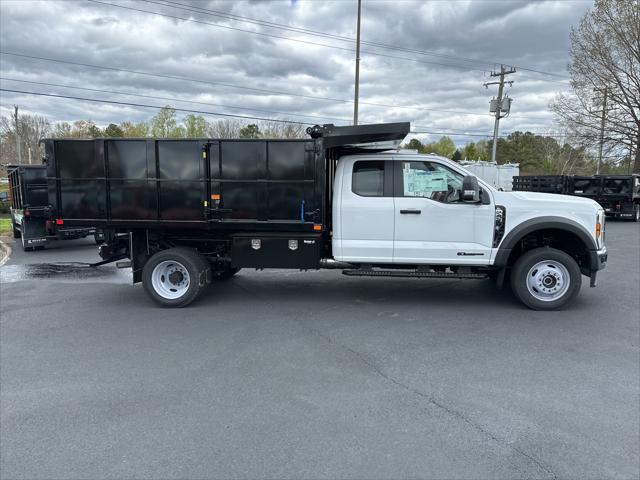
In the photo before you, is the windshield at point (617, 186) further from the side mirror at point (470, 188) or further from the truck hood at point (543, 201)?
the side mirror at point (470, 188)

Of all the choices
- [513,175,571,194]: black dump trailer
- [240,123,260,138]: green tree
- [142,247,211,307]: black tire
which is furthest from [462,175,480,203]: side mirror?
[240,123,260,138]: green tree

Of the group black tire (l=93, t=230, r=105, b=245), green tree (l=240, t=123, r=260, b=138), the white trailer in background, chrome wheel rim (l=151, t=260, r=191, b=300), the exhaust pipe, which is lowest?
chrome wheel rim (l=151, t=260, r=191, b=300)

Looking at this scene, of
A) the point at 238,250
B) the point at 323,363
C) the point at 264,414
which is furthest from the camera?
the point at 238,250

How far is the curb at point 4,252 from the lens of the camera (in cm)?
1202

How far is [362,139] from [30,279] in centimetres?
734

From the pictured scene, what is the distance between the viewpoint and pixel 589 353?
17.3 feet

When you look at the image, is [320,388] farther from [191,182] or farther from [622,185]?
[622,185]

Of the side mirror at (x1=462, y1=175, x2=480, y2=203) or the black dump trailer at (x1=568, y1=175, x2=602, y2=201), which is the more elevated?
the black dump trailer at (x1=568, y1=175, x2=602, y2=201)

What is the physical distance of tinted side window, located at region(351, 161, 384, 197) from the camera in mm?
7047

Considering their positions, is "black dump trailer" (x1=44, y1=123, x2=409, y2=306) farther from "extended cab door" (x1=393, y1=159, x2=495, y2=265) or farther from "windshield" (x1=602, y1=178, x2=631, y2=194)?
"windshield" (x1=602, y1=178, x2=631, y2=194)

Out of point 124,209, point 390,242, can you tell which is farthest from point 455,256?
point 124,209

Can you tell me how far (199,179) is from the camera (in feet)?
22.7

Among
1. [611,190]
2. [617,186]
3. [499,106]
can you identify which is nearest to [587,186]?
[611,190]

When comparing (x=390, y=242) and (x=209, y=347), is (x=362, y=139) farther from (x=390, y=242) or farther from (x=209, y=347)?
(x=209, y=347)
